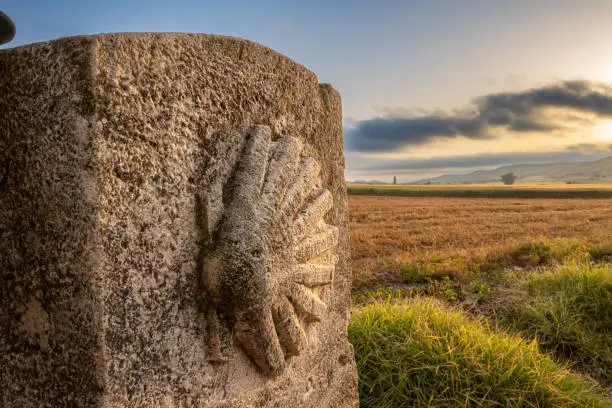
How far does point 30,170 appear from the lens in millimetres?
1219

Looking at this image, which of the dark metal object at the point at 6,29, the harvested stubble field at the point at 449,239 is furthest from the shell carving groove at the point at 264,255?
the harvested stubble field at the point at 449,239

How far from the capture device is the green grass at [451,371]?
9.85 ft

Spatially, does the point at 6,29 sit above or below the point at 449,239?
above

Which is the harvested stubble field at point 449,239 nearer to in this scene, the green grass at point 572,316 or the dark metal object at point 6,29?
the green grass at point 572,316

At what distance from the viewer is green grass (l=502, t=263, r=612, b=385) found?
4.42 meters

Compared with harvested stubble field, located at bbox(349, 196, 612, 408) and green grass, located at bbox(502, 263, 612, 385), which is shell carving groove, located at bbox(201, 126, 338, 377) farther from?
green grass, located at bbox(502, 263, 612, 385)

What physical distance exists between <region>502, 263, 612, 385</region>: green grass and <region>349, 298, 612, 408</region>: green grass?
42.9 inches

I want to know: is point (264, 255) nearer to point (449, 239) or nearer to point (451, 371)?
point (451, 371)

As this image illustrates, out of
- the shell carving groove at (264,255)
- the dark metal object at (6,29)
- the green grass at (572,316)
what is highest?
the dark metal object at (6,29)

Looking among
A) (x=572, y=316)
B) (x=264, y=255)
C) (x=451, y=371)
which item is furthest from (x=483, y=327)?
(x=264, y=255)

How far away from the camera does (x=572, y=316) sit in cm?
477

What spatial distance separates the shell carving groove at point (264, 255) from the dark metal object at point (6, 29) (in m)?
0.66

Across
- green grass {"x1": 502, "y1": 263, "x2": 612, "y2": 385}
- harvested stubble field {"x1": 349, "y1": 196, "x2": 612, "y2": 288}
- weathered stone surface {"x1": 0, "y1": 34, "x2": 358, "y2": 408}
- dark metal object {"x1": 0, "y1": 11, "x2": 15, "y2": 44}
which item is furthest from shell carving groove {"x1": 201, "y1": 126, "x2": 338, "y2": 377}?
harvested stubble field {"x1": 349, "y1": 196, "x2": 612, "y2": 288}

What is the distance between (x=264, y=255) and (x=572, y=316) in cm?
434
